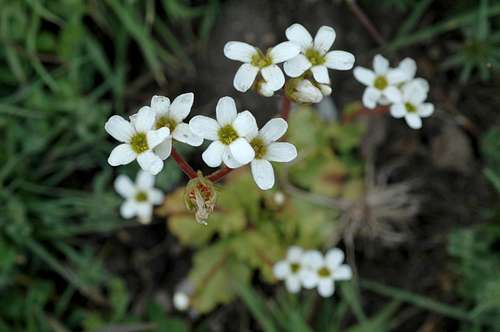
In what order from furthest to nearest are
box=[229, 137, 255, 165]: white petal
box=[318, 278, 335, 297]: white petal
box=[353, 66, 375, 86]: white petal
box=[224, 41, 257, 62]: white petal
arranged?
box=[318, 278, 335, 297]: white petal → box=[353, 66, 375, 86]: white petal → box=[224, 41, 257, 62]: white petal → box=[229, 137, 255, 165]: white petal

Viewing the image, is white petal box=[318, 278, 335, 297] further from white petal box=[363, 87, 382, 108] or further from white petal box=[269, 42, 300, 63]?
white petal box=[269, 42, 300, 63]

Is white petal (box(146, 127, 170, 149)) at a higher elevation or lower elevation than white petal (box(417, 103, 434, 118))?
higher

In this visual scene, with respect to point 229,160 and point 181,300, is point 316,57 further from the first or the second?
point 181,300

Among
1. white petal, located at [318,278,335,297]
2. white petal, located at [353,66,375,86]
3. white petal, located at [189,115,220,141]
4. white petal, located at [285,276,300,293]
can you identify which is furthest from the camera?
white petal, located at [285,276,300,293]

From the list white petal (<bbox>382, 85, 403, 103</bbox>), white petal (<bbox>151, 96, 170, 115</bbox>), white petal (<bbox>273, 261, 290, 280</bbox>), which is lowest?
white petal (<bbox>273, 261, 290, 280</bbox>)

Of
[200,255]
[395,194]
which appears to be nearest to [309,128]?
[395,194]

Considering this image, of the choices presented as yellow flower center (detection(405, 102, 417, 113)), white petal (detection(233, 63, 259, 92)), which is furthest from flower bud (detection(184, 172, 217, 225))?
yellow flower center (detection(405, 102, 417, 113))

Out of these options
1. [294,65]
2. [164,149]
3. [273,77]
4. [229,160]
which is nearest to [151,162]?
[164,149]

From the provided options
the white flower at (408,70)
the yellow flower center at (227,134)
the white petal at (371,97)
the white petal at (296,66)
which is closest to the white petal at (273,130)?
the yellow flower center at (227,134)

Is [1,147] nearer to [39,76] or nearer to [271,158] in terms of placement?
[39,76]
